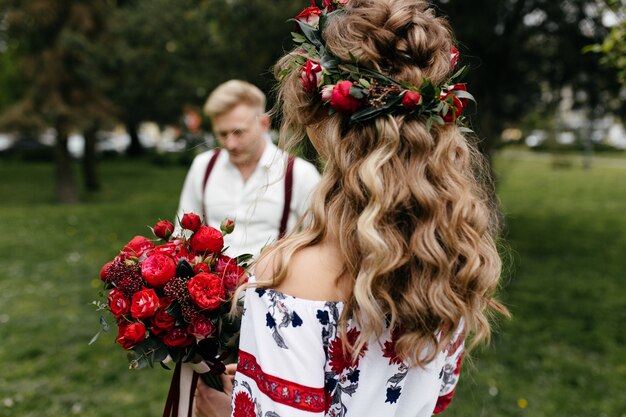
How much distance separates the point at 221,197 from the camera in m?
3.68

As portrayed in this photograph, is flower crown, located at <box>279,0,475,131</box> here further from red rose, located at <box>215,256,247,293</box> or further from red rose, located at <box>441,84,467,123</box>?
red rose, located at <box>215,256,247,293</box>

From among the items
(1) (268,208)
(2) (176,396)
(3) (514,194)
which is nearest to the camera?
(2) (176,396)

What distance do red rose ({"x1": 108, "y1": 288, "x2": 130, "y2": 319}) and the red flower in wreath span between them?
1.73 feet

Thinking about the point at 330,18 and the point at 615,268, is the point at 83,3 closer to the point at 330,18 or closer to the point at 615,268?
the point at 615,268

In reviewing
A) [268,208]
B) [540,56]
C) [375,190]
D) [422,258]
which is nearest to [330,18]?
[375,190]

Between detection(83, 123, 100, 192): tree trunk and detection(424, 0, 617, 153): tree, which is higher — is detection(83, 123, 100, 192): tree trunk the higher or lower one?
the lower one

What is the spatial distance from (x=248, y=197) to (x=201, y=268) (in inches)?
70.6

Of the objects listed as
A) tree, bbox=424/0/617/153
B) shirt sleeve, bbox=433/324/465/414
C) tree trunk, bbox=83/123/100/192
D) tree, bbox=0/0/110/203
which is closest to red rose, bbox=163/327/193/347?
shirt sleeve, bbox=433/324/465/414

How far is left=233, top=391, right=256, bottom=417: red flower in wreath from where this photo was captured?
5.02 feet

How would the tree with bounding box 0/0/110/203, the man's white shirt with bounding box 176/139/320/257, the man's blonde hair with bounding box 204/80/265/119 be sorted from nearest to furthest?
the man's white shirt with bounding box 176/139/320/257 < the man's blonde hair with bounding box 204/80/265/119 < the tree with bounding box 0/0/110/203

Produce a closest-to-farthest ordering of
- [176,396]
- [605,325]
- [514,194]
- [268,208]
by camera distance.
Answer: [176,396] → [268,208] → [605,325] → [514,194]

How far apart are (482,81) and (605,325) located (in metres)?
4.04

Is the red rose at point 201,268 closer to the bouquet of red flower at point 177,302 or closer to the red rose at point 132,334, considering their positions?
the bouquet of red flower at point 177,302

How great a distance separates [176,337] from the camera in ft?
6.10
